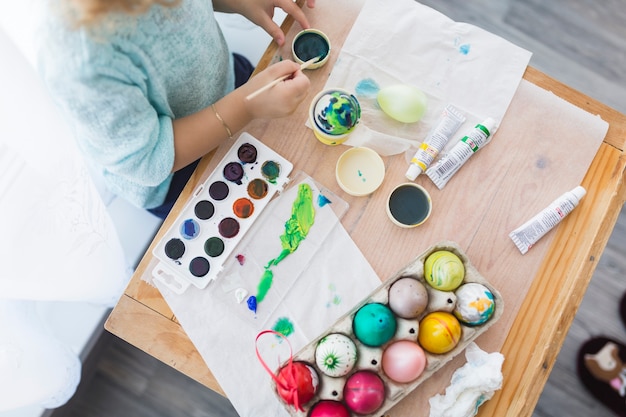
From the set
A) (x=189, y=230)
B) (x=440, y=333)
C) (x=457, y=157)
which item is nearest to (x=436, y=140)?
(x=457, y=157)

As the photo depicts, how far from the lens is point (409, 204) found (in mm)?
748

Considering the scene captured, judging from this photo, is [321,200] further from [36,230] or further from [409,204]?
[36,230]

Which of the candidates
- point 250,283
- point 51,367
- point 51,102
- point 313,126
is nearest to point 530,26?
point 313,126

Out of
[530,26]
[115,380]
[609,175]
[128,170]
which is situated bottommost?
[115,380]

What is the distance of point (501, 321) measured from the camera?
72 centimetres

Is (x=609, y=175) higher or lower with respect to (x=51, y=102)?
higher

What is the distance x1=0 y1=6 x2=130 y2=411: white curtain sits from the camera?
0.61m

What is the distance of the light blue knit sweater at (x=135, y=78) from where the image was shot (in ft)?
1.80

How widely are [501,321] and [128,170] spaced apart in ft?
1.93

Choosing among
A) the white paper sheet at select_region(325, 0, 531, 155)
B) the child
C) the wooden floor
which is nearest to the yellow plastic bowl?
the white paper sheet at select_region(325, 0, 531, 155)

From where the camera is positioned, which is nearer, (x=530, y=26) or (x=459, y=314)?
(x=459, y=314)

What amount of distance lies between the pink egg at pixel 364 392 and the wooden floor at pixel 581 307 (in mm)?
722

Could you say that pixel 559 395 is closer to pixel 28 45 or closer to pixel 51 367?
pixel 51 367

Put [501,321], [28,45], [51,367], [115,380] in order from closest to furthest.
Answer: [28,45]
[501,321]
[51,367]
[115,380]
